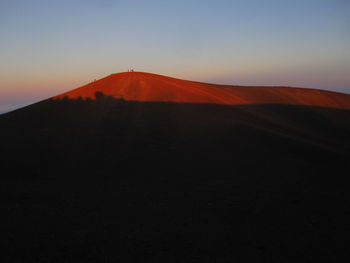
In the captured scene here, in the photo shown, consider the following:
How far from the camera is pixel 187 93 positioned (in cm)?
3148

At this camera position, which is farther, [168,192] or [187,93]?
[187,93]

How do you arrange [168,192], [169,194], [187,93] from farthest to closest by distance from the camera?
[187,93] < [168,192] < [169,194]

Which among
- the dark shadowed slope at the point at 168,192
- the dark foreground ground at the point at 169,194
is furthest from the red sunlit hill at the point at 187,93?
the dark foreground ground at the point at 169,194

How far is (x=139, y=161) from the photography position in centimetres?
1426

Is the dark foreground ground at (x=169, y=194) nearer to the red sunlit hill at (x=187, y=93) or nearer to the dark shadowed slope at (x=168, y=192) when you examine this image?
the dark shadowed slope at (x=168, y=192)

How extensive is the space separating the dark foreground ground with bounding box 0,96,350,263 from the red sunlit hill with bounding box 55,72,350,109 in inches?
339

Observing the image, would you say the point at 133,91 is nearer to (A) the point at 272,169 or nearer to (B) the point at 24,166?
(B) the point at 24,166

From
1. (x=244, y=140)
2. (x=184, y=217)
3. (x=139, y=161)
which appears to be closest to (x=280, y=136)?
(x=244, y=140)

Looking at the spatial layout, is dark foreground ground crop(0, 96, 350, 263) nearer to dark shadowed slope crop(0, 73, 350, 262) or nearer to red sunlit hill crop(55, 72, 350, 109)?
dark shadowed slope crop(0, 73, 350, 262)

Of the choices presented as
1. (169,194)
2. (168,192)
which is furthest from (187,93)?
(169,194)

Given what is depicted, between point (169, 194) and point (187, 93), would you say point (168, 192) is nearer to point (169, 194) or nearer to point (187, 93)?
point (169, 194)

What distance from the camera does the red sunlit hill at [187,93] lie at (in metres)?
30.3

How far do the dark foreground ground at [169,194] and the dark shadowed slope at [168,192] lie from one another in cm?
4

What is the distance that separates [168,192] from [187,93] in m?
22.5
